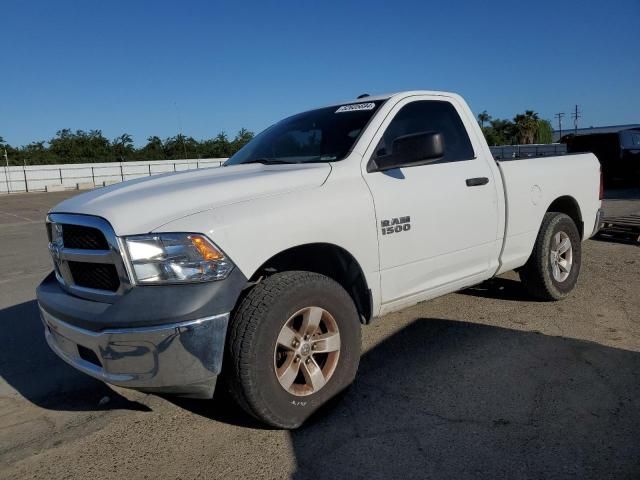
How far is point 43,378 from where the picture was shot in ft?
12.7

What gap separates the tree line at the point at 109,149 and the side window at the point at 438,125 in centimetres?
5266

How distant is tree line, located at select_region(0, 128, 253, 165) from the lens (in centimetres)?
5719

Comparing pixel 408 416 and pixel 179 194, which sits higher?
pixel 179 194

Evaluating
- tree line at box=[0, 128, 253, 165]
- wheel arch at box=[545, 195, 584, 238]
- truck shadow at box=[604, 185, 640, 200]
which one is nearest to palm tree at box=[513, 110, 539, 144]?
tree line at box=[0, 128, 253, 165]

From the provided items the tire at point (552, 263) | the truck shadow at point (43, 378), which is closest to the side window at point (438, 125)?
the tire at point (552, 263)

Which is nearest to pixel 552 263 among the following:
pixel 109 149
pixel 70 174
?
pixel 70 174

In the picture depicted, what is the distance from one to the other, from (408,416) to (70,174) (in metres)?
40.9

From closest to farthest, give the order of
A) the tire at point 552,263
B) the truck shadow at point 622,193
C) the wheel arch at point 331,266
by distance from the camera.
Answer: the wheel arch at point 331,266, the tire at point 552,263, the truck shadow at point 622,193

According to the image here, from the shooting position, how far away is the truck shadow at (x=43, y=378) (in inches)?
136

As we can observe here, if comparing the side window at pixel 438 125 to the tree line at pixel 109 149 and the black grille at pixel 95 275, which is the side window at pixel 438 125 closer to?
the black grille at pixel 95 275

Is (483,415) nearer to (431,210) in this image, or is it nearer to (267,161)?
(431,210)

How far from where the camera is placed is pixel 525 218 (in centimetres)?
452

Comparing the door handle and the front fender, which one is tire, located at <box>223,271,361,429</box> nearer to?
the front fender

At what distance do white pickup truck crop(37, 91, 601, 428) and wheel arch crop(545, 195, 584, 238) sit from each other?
114 cm
